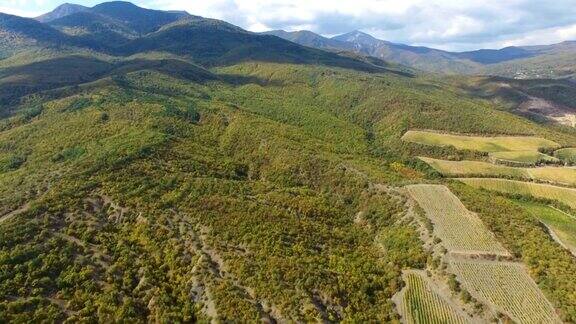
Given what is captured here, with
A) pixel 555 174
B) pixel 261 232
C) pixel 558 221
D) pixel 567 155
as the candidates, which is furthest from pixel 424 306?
pixel 567 155

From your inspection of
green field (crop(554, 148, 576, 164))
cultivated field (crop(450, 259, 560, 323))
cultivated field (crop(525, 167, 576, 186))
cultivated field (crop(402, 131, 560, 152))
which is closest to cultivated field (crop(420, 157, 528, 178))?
cultivated field (crop(525, 167, 576, 186))

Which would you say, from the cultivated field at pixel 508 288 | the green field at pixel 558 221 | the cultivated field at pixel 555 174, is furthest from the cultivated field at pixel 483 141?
the cultivated field at pixel 508 288

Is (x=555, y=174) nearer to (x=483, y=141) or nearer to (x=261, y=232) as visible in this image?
(x=483, y=141)

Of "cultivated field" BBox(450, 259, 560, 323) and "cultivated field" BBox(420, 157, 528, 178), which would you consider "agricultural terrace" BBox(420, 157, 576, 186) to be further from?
"cultivated field" BBox(450, 259, 560, 323)

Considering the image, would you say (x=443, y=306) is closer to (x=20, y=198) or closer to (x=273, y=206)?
(x=273, y=206)

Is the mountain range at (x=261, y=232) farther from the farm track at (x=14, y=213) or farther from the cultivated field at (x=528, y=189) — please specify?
the farm track at (x=14, y=213)

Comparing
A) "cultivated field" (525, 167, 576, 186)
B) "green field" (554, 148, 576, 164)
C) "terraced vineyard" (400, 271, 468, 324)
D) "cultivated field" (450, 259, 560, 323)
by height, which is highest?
"green field" (554, 148, 576, 164)
